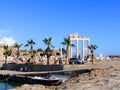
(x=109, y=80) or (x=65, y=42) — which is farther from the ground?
(x=65, y=42)

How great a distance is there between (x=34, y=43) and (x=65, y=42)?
13027mm

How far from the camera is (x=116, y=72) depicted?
11.3 meters

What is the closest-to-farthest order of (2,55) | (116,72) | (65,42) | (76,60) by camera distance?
(116,72)
(76,60)
(65,42)
(2,55)

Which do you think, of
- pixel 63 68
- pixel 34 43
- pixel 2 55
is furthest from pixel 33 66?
pixel 2 55

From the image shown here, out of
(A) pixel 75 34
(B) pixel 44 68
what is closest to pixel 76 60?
(B) pixel 44 68

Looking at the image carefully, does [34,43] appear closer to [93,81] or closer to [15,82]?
[15,82]

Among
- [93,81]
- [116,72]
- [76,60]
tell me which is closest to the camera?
[93,81]

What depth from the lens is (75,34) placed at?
3612 inches

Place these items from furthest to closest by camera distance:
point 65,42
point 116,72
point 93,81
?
point 65,42 → point 116,72 → point 93,81

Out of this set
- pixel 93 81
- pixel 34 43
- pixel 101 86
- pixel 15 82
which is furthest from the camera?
pixel 34 43

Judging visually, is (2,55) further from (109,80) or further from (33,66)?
(109,80)

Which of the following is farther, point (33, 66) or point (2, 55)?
point (2, 55)

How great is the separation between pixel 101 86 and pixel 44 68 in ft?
183

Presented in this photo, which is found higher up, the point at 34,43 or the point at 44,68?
the point at 34,43
